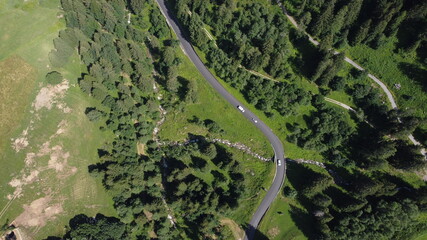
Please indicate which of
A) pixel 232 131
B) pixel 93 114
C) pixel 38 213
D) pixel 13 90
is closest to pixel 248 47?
pixel 232 131

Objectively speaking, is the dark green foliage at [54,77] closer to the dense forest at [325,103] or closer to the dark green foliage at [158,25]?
the dark green foliage at [158,25]

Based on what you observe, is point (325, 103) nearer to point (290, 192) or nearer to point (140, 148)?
point (290, 192)

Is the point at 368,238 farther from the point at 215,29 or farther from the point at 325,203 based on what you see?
the point at 215,29

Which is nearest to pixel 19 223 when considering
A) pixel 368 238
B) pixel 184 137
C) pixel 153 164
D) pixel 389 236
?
pixel 153 164

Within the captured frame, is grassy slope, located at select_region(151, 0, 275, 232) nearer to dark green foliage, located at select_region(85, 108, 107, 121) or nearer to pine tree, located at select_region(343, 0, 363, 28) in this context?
dark green foliage, located at select_region(85, 108, 107, 121)

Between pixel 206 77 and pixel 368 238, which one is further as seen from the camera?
pixel 206 77
